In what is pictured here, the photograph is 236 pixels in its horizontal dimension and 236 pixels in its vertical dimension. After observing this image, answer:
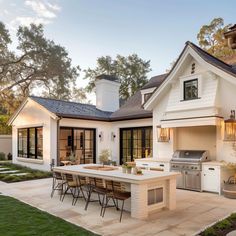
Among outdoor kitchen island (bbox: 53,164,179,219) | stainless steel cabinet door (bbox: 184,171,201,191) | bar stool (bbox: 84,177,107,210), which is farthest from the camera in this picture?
stainless steel cabinet door (bbox: 184,171,201,191)

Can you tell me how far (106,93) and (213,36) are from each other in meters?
A: 13.8

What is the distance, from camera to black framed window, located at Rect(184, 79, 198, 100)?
404 inches

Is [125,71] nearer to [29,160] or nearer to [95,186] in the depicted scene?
[29,160]

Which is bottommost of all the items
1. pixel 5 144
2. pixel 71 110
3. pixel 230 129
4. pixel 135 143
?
pixel 5 144

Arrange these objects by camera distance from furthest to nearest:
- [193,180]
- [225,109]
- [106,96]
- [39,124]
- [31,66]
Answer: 1. [31,66]
2. [106,96]
3. [39,124]
4. [225,109]
5. [193,180]

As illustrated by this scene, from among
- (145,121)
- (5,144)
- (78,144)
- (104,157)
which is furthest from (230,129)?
(5,144)

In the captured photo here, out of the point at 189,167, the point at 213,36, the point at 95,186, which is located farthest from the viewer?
the point at 213,36

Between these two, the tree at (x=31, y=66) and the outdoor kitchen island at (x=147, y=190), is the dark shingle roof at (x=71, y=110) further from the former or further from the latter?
the tree at (x=31, y=66)

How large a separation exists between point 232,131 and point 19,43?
78.1 ft

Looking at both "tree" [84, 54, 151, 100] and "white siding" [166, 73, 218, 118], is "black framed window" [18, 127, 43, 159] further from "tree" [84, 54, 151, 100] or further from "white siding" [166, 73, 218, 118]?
"tree" [84, 54, 151, 100]

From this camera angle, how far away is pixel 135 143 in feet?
50.3

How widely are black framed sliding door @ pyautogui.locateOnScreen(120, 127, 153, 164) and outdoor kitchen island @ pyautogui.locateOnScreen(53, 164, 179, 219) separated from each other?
718 centimetres

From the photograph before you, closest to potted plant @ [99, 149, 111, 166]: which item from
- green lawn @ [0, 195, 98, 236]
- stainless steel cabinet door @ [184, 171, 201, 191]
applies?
stainless steel cabinet door @ [184, 171, 201, 191]

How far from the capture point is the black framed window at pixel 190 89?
404 inches
